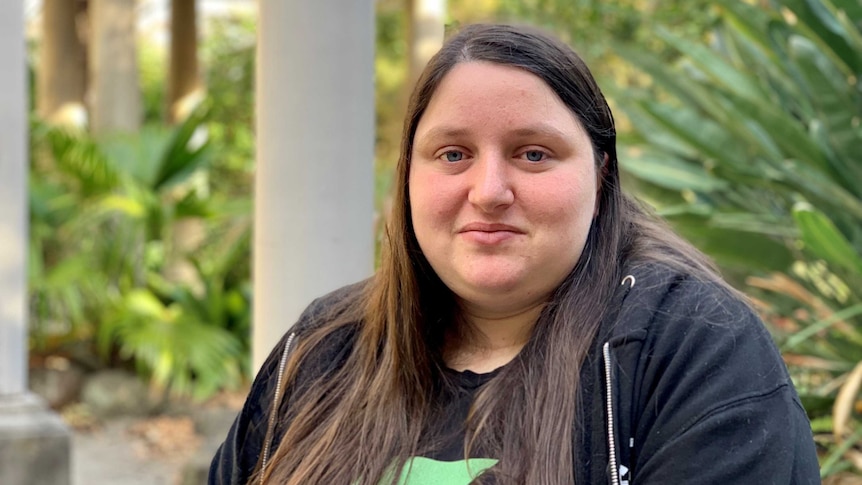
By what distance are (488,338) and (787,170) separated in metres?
2.70

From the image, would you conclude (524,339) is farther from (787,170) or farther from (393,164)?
Result: (393,164)

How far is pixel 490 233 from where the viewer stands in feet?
6.32

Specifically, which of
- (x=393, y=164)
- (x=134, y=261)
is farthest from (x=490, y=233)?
(x=134, y=261)

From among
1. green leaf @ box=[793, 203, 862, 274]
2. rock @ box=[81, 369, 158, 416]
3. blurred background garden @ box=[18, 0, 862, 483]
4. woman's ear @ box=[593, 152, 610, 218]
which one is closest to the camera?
woman's ear @ box=[593, 152, 610, 218]

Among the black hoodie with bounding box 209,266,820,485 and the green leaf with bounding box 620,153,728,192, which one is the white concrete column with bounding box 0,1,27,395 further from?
the black hoodie with bounding box 209,266,820,485

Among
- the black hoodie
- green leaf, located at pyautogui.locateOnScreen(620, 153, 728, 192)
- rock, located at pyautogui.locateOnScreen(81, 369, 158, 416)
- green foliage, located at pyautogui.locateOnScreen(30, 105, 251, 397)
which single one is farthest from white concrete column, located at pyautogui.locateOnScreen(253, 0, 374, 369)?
rock, located at pyautogui.locateOnScreen(81, 369, 158, 416)

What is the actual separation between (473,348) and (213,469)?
1.95 feet

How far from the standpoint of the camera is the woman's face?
1910 mm

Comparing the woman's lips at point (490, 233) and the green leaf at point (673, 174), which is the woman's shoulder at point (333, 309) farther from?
the green leaf at point (673, 174)

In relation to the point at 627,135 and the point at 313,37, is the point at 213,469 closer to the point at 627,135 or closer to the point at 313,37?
the point at 313,37

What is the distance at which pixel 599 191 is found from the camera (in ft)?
6.77

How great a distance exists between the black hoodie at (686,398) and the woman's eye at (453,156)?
1.14 feet

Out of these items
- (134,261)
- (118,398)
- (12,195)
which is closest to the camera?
(12,195)

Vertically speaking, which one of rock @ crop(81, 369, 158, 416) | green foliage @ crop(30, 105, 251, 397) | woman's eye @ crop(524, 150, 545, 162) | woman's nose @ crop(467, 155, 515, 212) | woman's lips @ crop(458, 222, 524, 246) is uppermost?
woman's eye @ crop(524, 150, 545, 162)
